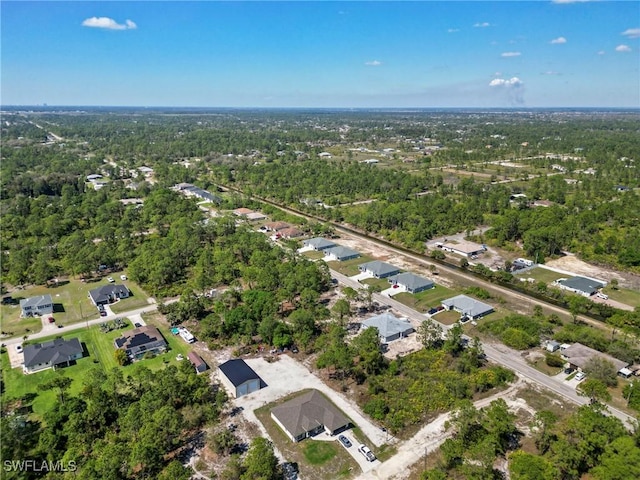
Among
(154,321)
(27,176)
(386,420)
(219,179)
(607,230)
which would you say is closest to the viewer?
(386,420)

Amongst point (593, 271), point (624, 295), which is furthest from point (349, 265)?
point (624, 295)

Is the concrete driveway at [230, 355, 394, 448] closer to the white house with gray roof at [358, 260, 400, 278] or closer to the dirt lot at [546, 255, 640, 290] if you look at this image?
the white house with gray roof at [358, 260, 400, 278]

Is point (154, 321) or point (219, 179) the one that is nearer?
point (154, 321)

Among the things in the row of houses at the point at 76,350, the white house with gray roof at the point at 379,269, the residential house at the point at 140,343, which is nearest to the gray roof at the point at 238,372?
the row of houses at the point at 76,350

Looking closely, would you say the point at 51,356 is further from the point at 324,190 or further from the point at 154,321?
the point at 324,190

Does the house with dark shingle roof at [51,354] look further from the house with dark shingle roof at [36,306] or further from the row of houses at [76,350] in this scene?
the house with dark shingle roof at [36,306]

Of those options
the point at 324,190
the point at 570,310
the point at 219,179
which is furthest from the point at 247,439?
the point at 219,179
